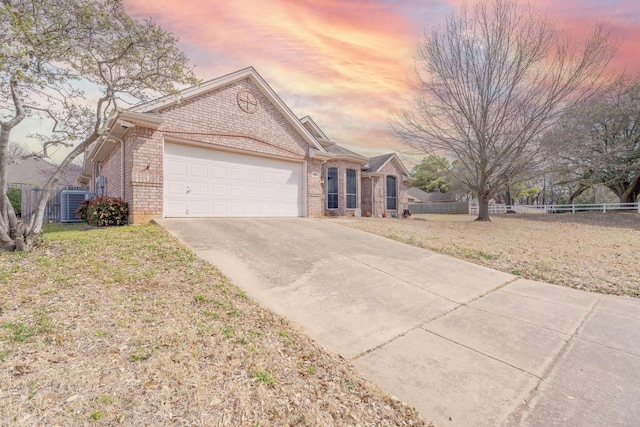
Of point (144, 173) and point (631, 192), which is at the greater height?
point (631, 192)

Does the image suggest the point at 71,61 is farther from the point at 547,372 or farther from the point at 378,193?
the point at 378,193

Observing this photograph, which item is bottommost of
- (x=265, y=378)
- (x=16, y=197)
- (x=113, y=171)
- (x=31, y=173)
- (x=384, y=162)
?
(x=265, y=378)

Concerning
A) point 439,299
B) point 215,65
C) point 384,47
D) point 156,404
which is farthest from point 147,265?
point 384,47

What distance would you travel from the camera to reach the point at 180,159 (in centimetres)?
925

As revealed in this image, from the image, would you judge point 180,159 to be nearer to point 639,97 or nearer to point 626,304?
point 626,304

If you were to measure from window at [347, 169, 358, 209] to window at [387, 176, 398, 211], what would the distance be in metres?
3.43

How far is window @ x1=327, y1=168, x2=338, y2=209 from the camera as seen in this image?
1648cm

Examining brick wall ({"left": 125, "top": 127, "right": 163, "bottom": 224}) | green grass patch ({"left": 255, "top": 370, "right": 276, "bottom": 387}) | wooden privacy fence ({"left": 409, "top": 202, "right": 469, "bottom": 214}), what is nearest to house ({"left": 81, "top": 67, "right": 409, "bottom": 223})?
brick wall ({"left": 125, "top": 127, "right": 163, "bottom": 224})

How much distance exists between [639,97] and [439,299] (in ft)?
83.9

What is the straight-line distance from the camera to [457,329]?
3670mm

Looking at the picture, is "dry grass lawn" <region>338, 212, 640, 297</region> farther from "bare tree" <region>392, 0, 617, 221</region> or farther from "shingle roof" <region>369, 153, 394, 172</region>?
"shingle roof" <region>369, 153, 394, 172</region>

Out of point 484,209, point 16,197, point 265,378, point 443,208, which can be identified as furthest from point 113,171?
point 443,208

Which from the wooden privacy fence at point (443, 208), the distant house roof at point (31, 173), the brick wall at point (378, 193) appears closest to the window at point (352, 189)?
the brick wall at point (378, 193)

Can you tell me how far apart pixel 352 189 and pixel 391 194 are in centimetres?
408
